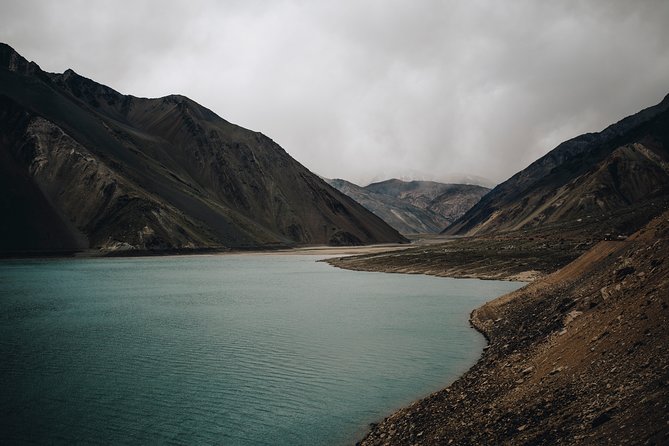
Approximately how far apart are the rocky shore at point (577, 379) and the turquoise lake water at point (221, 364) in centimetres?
304

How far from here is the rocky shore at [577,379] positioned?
47.1ft

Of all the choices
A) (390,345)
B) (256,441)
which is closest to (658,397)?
(256,441)

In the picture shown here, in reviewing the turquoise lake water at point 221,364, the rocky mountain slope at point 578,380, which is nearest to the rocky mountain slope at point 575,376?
the rocky mountain slope at point 578,380

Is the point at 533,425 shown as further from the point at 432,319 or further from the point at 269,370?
the point at 432,319

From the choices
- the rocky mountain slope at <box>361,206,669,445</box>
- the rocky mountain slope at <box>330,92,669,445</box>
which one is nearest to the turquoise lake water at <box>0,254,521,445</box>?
the rocky mountain slope at <box>330,92,669,445</box>

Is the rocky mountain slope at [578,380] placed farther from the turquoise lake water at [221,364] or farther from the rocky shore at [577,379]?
the turquoise lake water at [221,364]

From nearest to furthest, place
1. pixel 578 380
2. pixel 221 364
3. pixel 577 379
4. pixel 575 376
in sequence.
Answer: pixel 578 380, pixel 577 379, pixel 575 376, pixel 221 364

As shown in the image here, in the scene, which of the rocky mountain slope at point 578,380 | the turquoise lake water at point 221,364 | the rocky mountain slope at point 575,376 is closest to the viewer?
the rocky mountain slope at point 578,380

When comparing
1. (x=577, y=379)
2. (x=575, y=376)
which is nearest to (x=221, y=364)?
(x=575, y=376)

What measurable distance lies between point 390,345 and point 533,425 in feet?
72.3

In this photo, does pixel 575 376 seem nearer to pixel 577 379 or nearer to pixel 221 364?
pixel 577 379

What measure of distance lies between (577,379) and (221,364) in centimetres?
2238

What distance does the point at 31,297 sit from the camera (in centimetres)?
6788

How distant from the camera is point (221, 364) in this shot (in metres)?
33.0
